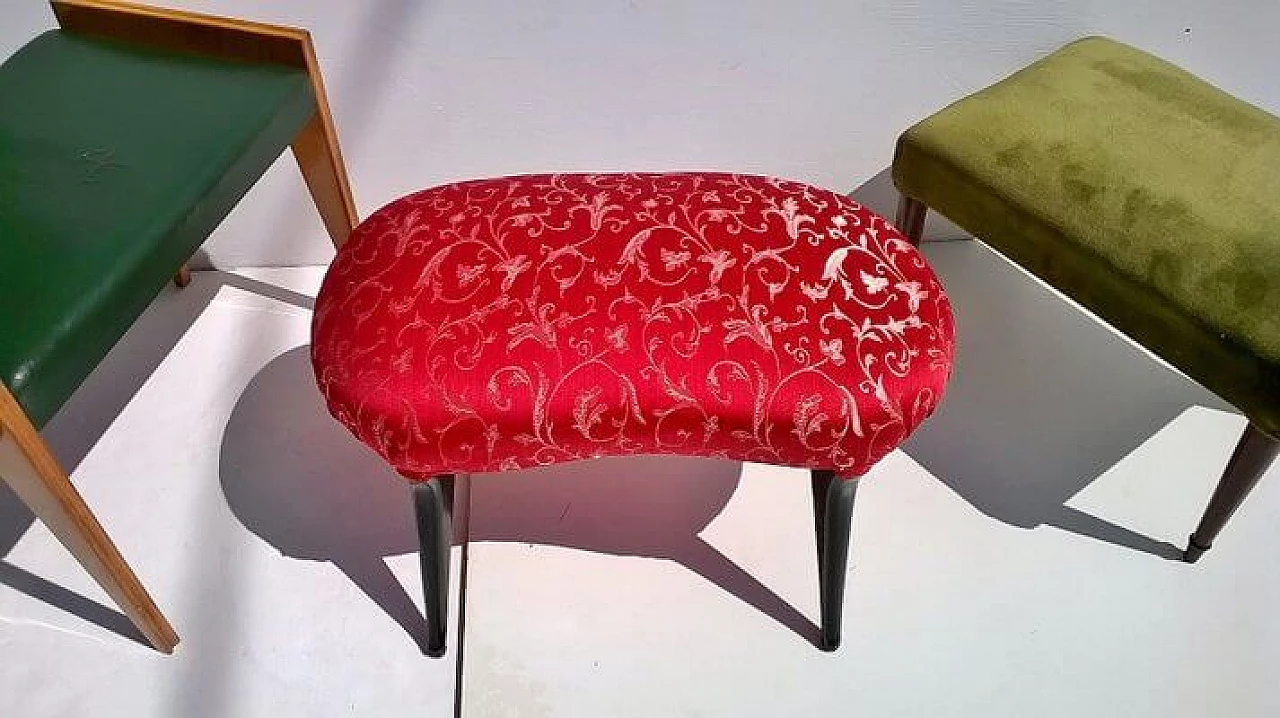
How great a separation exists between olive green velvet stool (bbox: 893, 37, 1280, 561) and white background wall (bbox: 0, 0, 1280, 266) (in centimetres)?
15

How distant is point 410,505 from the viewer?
129 cm

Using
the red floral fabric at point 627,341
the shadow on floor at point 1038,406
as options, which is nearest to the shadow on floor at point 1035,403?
the shadow on floor at point 1038,406

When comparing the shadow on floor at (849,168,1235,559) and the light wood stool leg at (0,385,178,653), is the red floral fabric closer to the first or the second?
the light wood stool leg at (0,385,178,653)

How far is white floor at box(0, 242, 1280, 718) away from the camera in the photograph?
3.72 ft

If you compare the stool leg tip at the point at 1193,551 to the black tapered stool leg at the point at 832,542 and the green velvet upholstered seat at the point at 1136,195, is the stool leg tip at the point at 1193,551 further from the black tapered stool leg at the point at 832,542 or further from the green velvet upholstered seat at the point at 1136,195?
the black tapered stool leg at the point at 832,542

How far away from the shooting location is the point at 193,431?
136 centimetres

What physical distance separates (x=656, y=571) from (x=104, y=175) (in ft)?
2.36

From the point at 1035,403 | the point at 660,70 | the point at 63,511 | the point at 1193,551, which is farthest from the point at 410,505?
the point at 1193,551

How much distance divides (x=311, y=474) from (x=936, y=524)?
77cm

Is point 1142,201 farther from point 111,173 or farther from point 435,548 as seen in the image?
point 111,173

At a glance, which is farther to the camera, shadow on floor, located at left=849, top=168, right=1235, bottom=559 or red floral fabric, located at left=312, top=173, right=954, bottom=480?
shadow on floor, located at left=849, top=168, right=1235, bottom=559

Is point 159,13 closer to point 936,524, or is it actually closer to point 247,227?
point 247,227

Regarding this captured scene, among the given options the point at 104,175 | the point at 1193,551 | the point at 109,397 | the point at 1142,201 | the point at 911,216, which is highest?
the point at 104,175

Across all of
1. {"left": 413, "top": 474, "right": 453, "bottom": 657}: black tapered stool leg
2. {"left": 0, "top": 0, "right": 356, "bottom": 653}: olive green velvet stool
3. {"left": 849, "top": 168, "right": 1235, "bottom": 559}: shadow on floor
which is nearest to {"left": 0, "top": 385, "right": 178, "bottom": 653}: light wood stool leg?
{"left": 0, "top": 0, "right": 356, "bottom": 653}: olive green velvet stool
